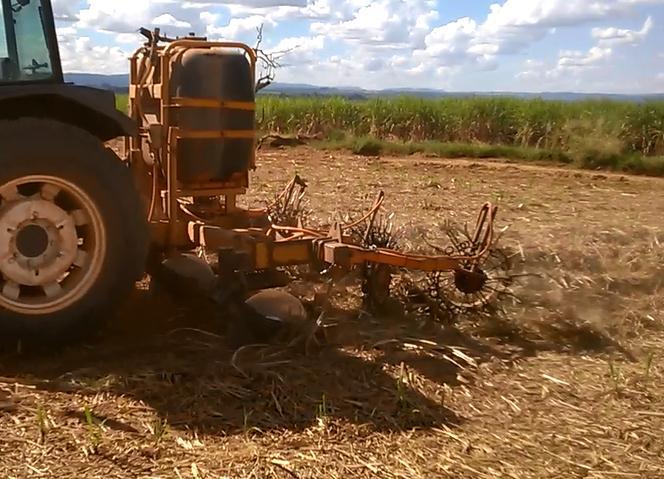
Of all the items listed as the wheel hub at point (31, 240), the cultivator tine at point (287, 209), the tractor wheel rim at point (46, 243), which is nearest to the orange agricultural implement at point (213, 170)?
the tractor wheel rim at point (46, 243)

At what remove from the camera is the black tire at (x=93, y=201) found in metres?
4.00

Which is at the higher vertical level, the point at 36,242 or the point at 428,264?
the point at 36,242

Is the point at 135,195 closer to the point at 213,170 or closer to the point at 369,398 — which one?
the point at 213,170

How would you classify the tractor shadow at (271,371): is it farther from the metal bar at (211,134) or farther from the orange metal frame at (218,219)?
the metal bar at (211,134)

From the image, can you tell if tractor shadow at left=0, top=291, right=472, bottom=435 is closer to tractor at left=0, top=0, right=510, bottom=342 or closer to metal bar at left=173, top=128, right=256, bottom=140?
tractor at left=0, top=0, right=510, bottom=342

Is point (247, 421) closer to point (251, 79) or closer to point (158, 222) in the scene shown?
point (158, 222)

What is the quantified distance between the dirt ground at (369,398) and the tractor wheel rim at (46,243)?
0.28 m

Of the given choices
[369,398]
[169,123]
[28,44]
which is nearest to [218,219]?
[169,123]

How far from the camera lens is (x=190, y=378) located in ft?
12.8

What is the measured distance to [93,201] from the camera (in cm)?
412

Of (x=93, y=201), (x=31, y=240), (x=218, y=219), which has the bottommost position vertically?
(x=218, y=219)

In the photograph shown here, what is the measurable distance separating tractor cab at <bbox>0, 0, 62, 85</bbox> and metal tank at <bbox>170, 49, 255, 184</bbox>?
69cm

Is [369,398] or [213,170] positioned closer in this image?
[369,398]

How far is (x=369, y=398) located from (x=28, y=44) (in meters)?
2.32
